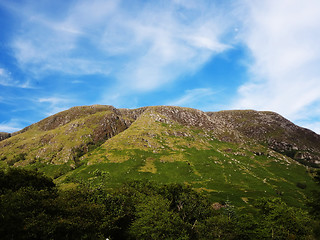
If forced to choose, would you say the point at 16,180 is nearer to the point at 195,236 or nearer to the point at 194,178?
the point at 195,236

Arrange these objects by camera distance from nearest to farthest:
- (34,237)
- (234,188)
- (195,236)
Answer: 1. (34,237)
2. (195,236)
3. (234,188)

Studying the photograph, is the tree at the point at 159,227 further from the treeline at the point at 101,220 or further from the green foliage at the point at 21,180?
the green foliage at the point at 21,180

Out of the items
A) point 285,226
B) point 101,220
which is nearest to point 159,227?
point 101,220

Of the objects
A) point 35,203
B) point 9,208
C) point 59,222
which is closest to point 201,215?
point 59,222

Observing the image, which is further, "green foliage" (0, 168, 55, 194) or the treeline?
"green foliage" (0, 168, 55, 194)

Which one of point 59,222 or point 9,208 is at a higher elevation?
point 9,208

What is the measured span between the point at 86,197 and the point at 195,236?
43885mm

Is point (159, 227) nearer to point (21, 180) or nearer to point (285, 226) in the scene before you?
point (285, 226)

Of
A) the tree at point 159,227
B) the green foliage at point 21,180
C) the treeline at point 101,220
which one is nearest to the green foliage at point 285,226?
the treeline at point 101,220

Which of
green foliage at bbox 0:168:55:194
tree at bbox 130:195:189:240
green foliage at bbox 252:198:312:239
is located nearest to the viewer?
tree at bbox 130:195:189:240

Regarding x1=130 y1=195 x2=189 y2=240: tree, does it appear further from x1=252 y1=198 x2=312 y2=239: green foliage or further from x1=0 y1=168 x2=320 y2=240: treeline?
x1=252 y1=198 x2=312 y2=239: green foliage

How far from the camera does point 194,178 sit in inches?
6565

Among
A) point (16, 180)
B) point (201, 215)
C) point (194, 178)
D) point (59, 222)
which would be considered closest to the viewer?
point (59, 222)

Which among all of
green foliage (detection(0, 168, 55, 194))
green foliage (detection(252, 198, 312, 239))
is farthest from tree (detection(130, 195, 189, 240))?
Result: green foliage (detection(0, 168, 55, 194))
